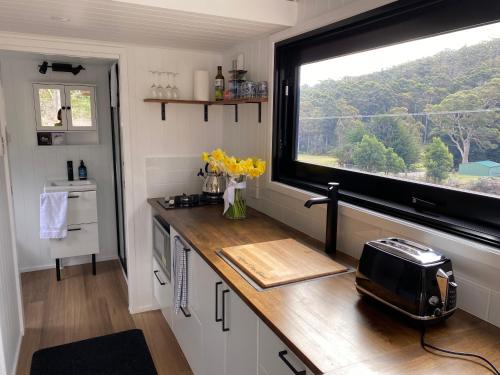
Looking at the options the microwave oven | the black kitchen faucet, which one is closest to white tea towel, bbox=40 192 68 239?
the microwave oven

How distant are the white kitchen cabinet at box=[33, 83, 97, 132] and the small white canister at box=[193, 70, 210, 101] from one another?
155cm

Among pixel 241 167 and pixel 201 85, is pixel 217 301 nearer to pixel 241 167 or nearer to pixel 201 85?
pixel 241 167

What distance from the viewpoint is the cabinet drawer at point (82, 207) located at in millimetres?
3611

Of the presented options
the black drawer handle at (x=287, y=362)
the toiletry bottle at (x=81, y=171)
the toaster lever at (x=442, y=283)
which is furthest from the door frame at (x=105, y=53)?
the toaster lever at (x=442, y=283)

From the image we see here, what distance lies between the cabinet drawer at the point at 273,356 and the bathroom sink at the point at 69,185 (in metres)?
2.91

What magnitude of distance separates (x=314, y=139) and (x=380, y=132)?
513 mm

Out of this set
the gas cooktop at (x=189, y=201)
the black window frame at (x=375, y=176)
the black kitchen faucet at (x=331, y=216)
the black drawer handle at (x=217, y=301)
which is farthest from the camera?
the gas cooktop at (x=189, y=201)

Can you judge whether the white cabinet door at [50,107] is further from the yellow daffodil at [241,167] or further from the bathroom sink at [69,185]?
the yellow daffodil at [241,167]

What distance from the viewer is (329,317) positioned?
1.18 metres

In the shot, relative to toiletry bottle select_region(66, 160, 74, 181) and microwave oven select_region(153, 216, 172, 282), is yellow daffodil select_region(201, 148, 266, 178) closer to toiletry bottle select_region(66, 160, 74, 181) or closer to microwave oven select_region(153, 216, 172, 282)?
microwave oven select_region(153, 216, 172, 282)

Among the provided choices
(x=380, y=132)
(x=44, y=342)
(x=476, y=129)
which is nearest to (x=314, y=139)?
(x=380, y=132)

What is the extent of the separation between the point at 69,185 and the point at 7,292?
1.55 m

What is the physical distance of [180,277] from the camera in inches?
81.4

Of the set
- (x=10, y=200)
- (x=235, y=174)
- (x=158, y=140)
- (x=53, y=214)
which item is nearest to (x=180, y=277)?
(x=235, y=174)
